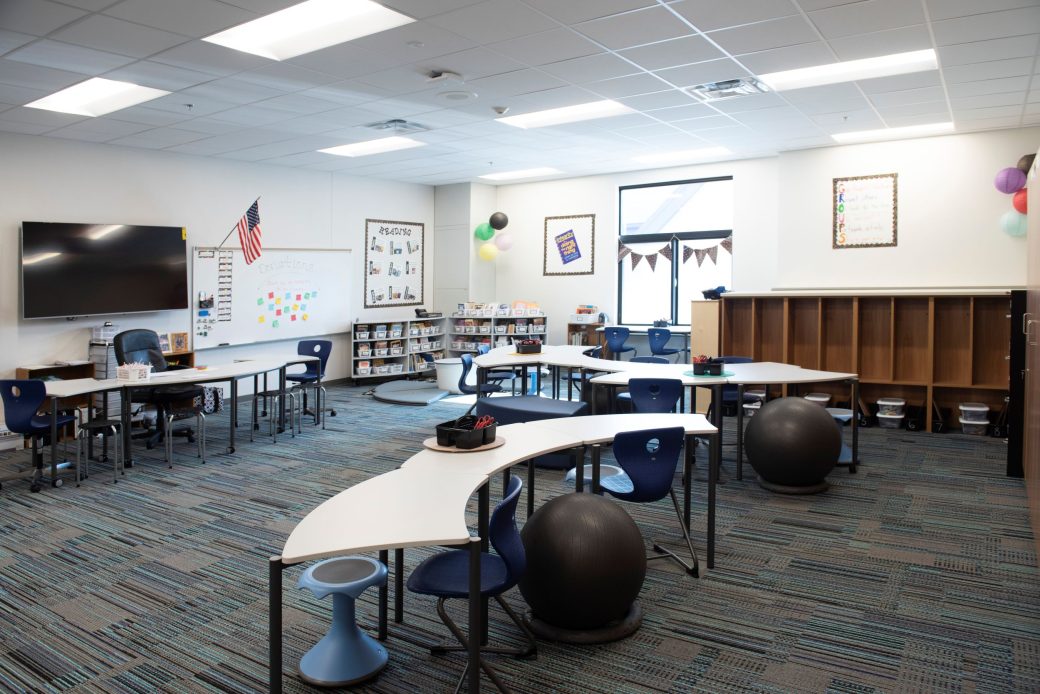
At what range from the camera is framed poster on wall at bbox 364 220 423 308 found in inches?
452

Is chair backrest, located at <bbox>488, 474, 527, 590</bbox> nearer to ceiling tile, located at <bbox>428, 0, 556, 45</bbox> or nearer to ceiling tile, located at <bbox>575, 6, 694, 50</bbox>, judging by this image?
ceiling tile, located at <bbox>428, 0, 556, 45</bbox>

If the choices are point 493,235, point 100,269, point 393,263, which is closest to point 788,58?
point 493,235

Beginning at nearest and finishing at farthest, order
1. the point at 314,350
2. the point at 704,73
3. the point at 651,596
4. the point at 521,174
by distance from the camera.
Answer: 1. the point at 651,596
2. the point at 704,73
3. the point at 314,350
4. the point at 521,174

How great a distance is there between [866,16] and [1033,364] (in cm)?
254

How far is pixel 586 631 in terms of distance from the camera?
10.7 feet

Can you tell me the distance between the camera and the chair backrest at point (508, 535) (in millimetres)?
2742

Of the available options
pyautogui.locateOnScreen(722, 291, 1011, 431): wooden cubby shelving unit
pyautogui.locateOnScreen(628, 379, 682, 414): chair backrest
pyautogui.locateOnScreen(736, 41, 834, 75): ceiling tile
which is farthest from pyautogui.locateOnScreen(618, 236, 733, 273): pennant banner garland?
pyautogui.locateOnScreen(628, 379, 682, 414): chair backrest

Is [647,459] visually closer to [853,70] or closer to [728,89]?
[728,89]

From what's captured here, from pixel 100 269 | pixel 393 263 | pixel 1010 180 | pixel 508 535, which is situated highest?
pixel 1010 180

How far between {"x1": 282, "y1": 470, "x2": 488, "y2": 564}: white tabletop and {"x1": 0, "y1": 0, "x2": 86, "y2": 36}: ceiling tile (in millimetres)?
3564

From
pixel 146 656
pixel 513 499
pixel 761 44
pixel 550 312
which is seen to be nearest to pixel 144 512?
pixel 146 656

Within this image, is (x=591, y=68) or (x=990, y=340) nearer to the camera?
(x=591, y=68)

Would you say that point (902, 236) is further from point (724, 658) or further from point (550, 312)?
point (724, 658)

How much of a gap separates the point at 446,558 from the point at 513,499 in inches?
20.8
